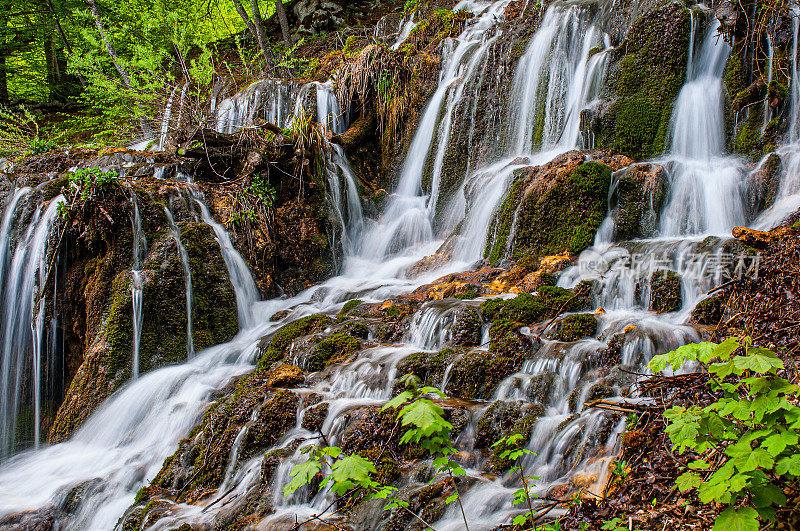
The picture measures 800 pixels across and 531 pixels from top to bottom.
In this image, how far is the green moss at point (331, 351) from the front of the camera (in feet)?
18.4

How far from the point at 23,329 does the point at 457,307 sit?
587cm

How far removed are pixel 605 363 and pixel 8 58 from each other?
73.5 feet

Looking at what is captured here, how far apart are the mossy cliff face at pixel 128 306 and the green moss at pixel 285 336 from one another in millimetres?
1333

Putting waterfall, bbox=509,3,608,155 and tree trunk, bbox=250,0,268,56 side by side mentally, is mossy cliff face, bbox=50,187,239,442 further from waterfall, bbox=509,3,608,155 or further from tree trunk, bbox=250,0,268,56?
tree trunk, bbox=250,0,268,56

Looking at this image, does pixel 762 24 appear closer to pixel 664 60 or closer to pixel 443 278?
pixel 664 60

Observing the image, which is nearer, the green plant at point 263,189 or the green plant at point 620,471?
the green plant at point 620,471

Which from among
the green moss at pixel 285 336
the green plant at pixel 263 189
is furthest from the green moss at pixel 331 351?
the green plant at pixel 263 189

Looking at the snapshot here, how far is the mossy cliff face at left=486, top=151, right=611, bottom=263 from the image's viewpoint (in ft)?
23.3

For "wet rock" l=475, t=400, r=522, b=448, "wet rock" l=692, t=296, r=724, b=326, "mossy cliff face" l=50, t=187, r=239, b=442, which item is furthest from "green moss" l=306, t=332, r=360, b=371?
"wet rock" l=692, t=296, r=724, b=326

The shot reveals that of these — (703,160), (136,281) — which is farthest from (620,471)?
(703,160)

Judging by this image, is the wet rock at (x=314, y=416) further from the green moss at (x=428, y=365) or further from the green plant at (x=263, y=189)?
the green plant at (x=263, y=189)

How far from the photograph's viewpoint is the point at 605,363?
4383 mm

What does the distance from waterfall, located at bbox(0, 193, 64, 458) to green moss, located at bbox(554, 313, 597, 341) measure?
672 cm

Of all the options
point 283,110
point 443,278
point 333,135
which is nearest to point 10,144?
point 283,110
